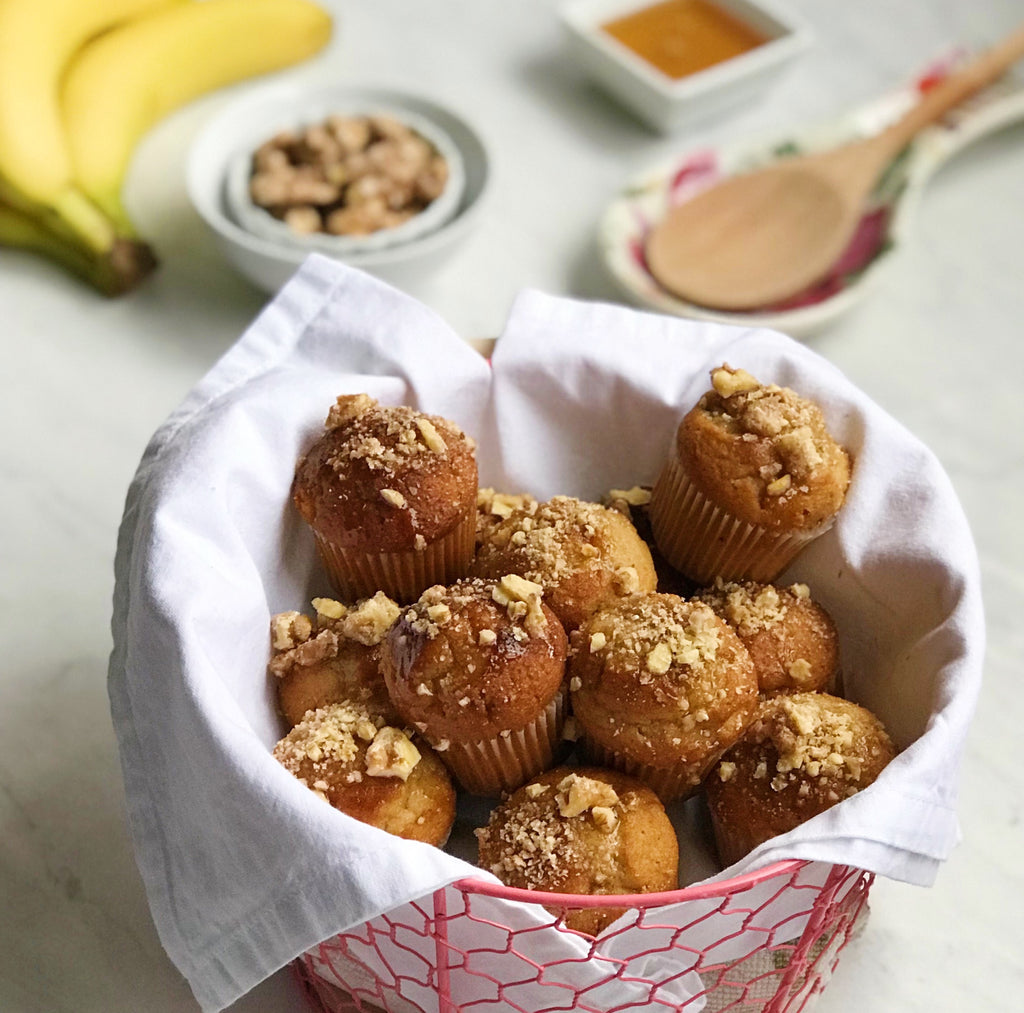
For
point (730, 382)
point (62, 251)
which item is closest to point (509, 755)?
point (730, 382)

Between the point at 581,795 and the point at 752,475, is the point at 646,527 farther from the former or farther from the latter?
the point at 581,795

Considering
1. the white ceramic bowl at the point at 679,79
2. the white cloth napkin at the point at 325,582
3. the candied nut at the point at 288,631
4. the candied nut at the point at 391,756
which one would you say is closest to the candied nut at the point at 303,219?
the white cloth napkin at the point at 325,582

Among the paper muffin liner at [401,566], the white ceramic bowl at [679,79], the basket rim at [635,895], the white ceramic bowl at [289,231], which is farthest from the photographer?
the white ceramic bowl at [679,79]

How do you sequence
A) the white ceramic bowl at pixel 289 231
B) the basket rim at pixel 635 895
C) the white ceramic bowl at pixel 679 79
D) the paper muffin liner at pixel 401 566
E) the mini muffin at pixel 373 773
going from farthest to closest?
the white ceramic bowl at pixel 679 79, the white ceramic bowl at pixel 289 231, the paper muffin liner at pixel 401 566, the mini muffin at pixel 373 773, the basket rim at pixel 635 895

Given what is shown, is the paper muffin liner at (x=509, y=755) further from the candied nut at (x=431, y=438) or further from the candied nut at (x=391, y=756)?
the candied nut at (x=431, y=438)

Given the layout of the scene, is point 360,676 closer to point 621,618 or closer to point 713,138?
point 621,618

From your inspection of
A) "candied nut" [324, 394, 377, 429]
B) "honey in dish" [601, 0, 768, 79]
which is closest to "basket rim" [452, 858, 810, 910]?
"candied nut" [324, 394, 377, 429]
